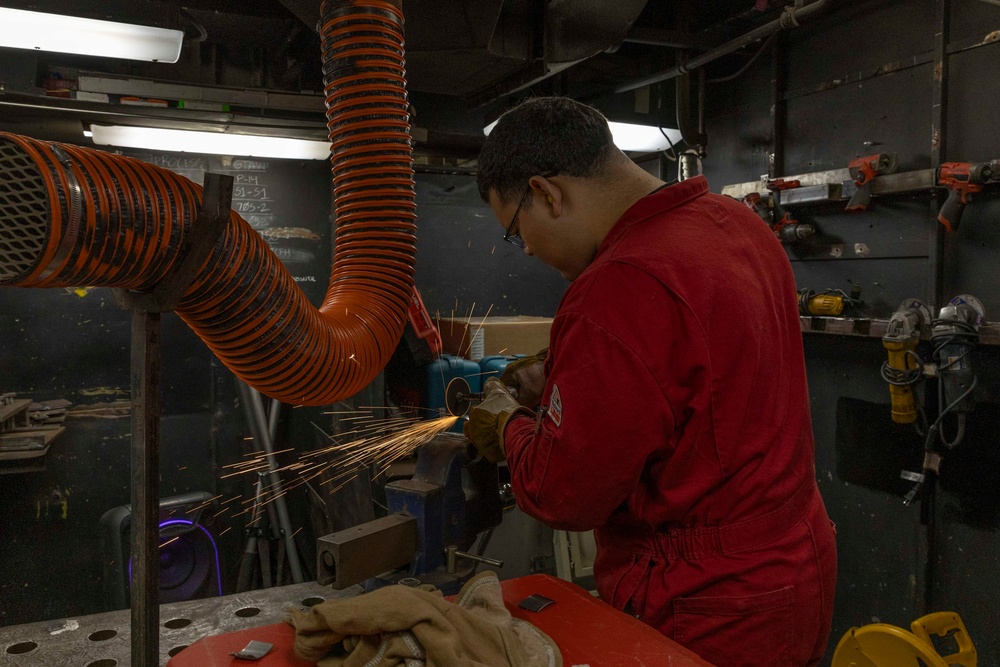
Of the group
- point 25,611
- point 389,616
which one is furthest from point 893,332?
point 25,611

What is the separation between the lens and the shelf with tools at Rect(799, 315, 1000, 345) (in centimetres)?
276

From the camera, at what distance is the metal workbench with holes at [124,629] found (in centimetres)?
160

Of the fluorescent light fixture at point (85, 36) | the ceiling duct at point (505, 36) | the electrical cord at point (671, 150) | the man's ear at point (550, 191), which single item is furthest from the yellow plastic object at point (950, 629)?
the fluorescent light fixture at point (85, 36)

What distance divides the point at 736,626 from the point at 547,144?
1.09 m

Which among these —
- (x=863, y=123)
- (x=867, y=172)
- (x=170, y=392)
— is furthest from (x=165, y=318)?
(x=863, y=123)

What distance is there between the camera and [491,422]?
1697mm

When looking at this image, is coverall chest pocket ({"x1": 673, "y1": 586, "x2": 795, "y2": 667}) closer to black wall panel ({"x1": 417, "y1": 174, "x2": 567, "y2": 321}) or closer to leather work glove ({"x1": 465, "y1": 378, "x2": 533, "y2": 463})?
leather work glove ({"x1": 465, "y1": 378, "x2": 533, "y2": 463})

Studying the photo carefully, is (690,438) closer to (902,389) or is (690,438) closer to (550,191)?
(550,191)

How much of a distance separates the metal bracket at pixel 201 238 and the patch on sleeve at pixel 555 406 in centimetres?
72

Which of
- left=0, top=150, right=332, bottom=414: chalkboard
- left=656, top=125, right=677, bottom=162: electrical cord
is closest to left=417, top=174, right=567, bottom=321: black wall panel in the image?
left=0, top=150, right=332, bottom=414: chalkboard

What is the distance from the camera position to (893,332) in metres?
3.01

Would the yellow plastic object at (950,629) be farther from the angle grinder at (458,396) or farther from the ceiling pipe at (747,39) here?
the ceiling pipe at (747,39)

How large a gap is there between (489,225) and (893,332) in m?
2.86

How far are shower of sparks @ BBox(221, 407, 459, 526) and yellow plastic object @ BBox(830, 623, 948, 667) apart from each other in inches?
97.8
